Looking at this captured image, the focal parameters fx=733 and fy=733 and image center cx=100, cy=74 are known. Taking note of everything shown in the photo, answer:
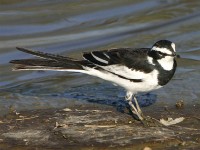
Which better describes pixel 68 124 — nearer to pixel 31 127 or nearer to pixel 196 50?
pixel 31 127

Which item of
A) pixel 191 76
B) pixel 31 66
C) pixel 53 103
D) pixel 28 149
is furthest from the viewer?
pixel 191 76

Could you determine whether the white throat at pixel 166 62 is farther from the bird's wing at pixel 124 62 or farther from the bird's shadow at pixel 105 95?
the bird's shadow at pixel 105 95

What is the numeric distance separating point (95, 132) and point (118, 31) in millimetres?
5615

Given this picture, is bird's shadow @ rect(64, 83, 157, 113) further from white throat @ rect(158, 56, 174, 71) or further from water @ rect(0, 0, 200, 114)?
white throat @ rect(158, 56, 174, 71)

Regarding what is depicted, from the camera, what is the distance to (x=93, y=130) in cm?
876

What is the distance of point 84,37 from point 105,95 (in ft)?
11.0

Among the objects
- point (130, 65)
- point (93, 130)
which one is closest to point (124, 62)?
point (130, 65)

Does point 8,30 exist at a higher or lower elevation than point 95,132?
higher

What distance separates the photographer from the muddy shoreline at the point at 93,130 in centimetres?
830

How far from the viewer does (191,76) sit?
→ 11219 millimetres

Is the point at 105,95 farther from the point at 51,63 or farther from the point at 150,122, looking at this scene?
the point at 150,122

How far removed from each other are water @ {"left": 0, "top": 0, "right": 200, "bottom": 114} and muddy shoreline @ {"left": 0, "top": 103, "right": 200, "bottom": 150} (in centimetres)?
49

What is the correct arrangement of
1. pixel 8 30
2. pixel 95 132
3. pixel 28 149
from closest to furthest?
pixel 28 149
pixel 95 132
pixel 8 30

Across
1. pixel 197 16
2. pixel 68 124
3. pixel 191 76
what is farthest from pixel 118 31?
pixel 68 124
